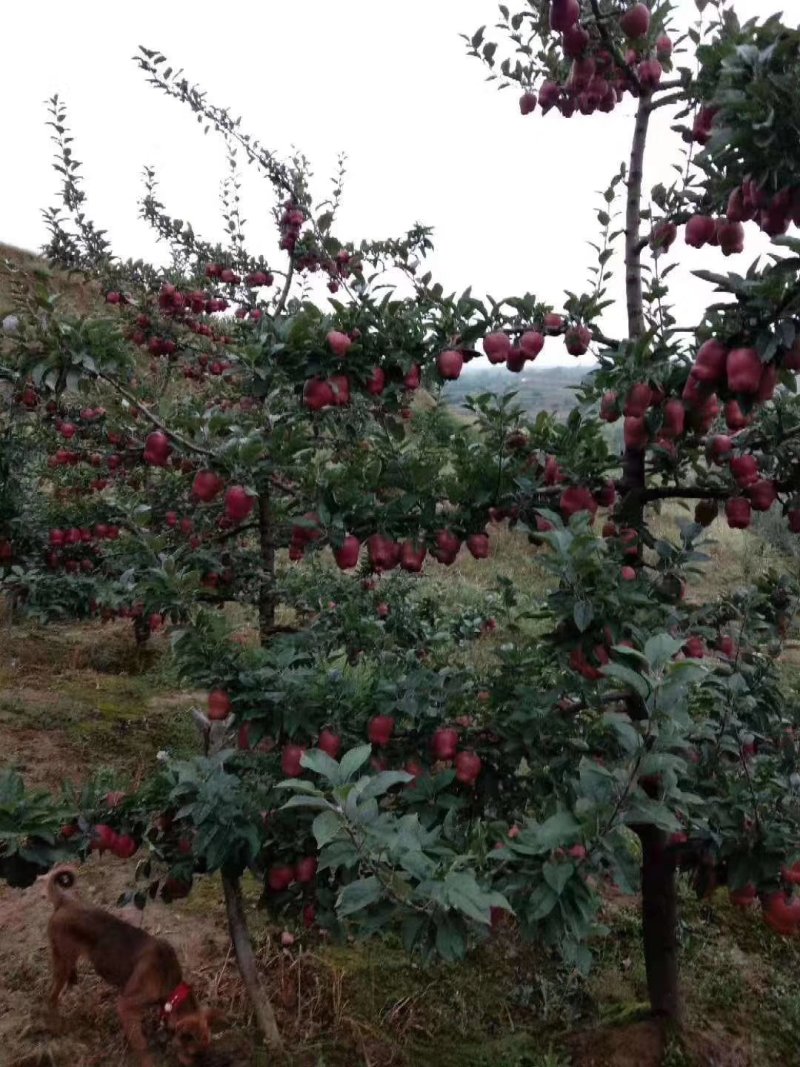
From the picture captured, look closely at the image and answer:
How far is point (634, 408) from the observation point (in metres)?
1.96

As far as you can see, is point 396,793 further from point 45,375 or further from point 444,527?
point 45,375

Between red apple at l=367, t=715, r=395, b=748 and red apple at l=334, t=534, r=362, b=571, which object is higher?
red apple at l=334, t=534, r=362, b=571

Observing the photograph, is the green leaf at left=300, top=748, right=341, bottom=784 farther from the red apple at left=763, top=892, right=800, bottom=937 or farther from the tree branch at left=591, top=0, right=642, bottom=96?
the tree branch at left=591, top=0, right=642, bottom=96

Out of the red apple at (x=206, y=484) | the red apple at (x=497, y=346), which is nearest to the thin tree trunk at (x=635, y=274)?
the red apple at (x=497, y=346)

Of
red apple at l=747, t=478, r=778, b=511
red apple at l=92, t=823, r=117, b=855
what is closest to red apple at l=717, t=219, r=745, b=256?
red apple at l=747, t=478, r=778, b=511

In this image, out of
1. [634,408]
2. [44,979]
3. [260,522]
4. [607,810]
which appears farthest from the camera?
[260,522]

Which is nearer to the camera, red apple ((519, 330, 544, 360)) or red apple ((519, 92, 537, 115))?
red apple ((519, 330, 544, 360))

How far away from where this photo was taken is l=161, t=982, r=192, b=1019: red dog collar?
2.39 metres

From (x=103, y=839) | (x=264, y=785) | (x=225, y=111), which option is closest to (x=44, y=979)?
(x=103, y=839)

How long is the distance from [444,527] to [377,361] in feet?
1.61

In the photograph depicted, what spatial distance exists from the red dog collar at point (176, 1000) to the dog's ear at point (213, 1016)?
0.09 meters

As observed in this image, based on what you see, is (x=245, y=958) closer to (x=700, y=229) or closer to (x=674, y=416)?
(x=674, y=416)

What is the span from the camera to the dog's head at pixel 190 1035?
237cm

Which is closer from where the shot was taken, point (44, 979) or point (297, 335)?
point (297, 335)
